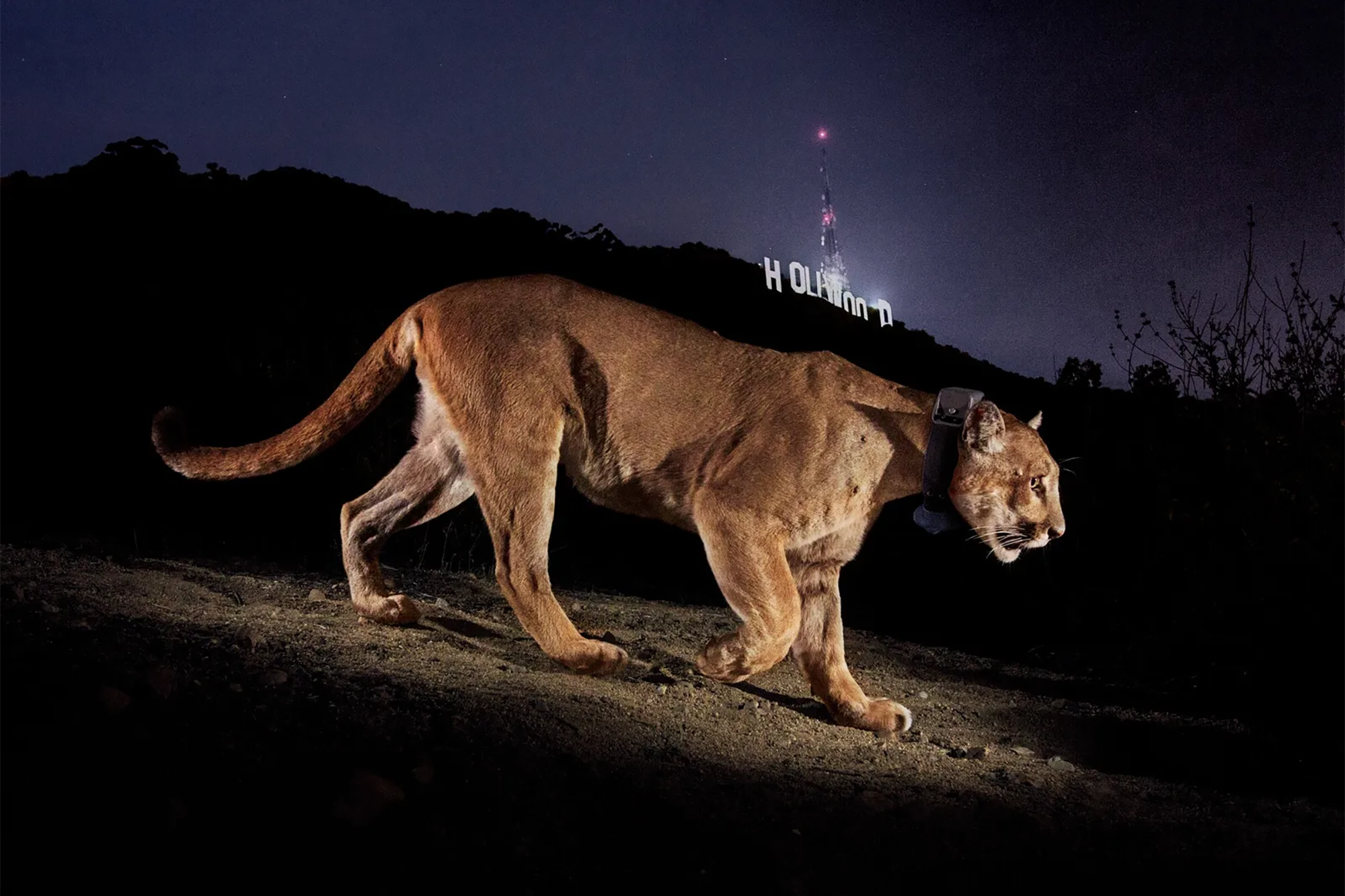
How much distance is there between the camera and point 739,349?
4816 millimetres

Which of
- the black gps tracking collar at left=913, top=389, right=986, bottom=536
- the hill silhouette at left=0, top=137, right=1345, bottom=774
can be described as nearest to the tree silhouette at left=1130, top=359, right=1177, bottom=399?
the hill silhouette at left=0, top=137, right=1345, bottom=774

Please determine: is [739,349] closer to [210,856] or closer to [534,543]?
[534,543]

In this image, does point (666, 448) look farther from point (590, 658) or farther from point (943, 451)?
point (943, 451)

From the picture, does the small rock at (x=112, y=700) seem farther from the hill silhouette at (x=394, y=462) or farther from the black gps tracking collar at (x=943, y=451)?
the black gps tracking collar at (x=943, y=451)

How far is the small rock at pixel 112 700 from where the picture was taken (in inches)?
92.7

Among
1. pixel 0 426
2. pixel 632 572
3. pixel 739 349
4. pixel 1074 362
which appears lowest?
pixel 632 572

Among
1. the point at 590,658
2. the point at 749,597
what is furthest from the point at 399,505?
the point at 749,597

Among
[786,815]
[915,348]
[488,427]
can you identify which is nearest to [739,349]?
[488,427]

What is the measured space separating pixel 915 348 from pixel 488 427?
1767cm

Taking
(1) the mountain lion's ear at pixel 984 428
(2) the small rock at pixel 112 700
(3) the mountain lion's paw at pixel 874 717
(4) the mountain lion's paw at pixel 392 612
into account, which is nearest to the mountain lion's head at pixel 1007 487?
(1) the mountain lion's ear at pixel 984 428

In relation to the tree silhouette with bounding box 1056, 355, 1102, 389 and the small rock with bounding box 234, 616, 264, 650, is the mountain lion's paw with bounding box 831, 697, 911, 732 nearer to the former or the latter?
the small rock with bounding box 234, 616, 264, 650

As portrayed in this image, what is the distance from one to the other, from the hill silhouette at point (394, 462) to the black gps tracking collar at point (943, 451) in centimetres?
200

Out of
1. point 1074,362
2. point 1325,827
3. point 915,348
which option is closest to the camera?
point 1325,827

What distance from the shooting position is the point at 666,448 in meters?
4.59
